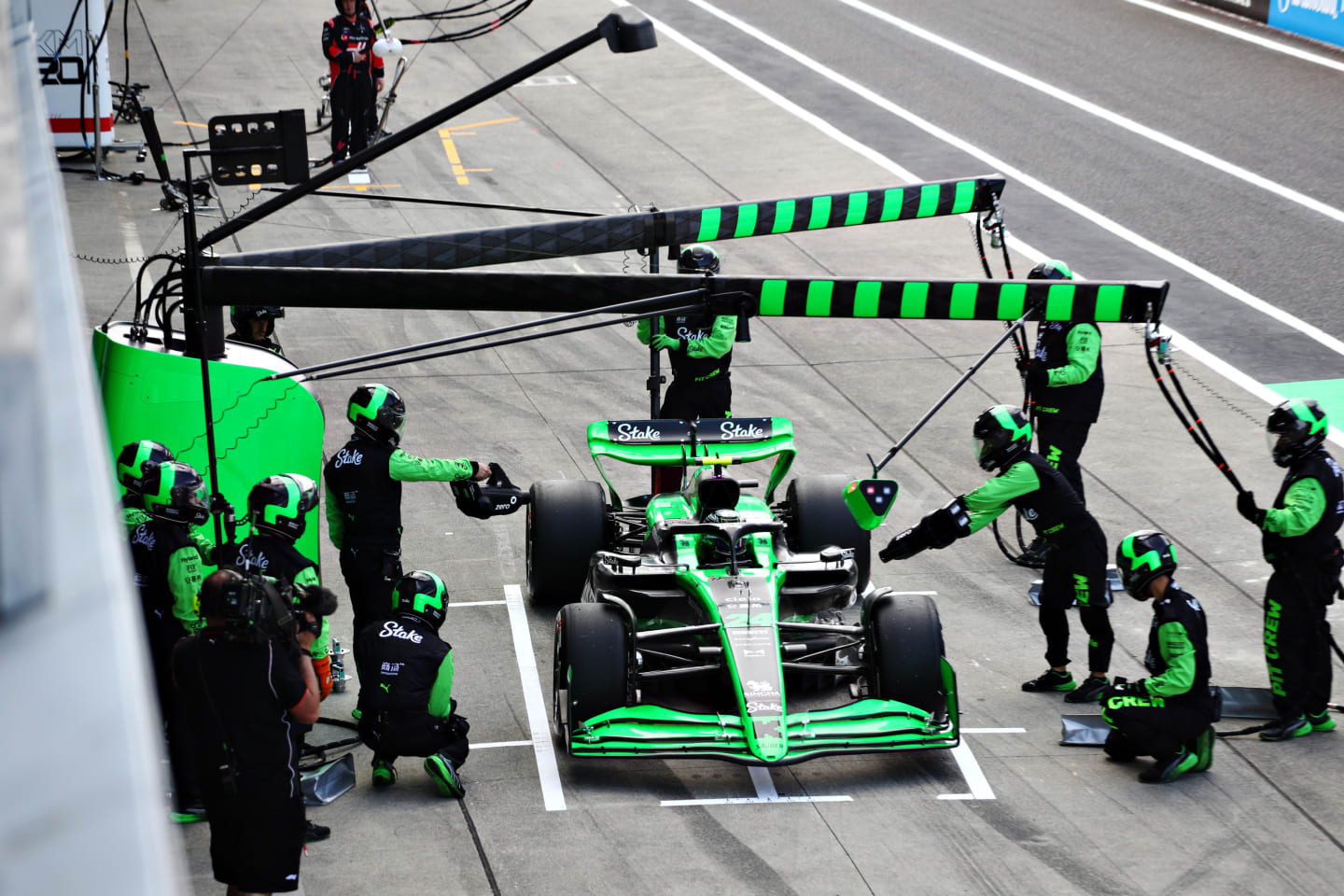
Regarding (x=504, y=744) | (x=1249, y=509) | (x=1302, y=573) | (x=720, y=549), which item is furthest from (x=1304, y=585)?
(x=504, y=744)

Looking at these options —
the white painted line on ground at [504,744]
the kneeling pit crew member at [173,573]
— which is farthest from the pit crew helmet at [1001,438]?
the kneeling pit crew member at [173,573]

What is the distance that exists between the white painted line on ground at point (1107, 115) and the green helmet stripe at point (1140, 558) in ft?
42.8

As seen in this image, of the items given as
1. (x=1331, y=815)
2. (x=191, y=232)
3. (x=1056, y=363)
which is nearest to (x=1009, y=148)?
(x=1056, y=363)

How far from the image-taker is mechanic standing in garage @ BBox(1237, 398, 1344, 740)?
30.0 ft

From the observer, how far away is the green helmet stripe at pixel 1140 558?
28.1 ft

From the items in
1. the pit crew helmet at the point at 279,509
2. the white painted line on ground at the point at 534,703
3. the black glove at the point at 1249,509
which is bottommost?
the white painted line on ground at the point at 534,703

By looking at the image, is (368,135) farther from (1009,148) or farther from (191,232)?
(191,232)

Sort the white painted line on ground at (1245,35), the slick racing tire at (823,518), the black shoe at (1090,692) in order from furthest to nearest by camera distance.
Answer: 1. the white painted line on ground at (1245,35)
2. the slick racing tire at (823,518)
3. the black shoe at (1090,692)

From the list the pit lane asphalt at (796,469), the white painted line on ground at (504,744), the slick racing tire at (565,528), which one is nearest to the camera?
the pit lane asphalt at (796,469)

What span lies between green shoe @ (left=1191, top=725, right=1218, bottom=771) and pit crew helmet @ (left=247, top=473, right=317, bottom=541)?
4924 mm

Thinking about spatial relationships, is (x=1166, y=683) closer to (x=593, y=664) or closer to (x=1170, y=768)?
(x=1170, y=768)

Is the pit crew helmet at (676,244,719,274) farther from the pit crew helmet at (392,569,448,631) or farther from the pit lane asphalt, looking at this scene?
the pit crew helmet at (392,569,448,631)

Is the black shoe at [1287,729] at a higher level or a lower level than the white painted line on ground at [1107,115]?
lower

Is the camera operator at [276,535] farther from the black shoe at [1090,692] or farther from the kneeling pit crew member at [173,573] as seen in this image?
the black shoe at [1090,692]
